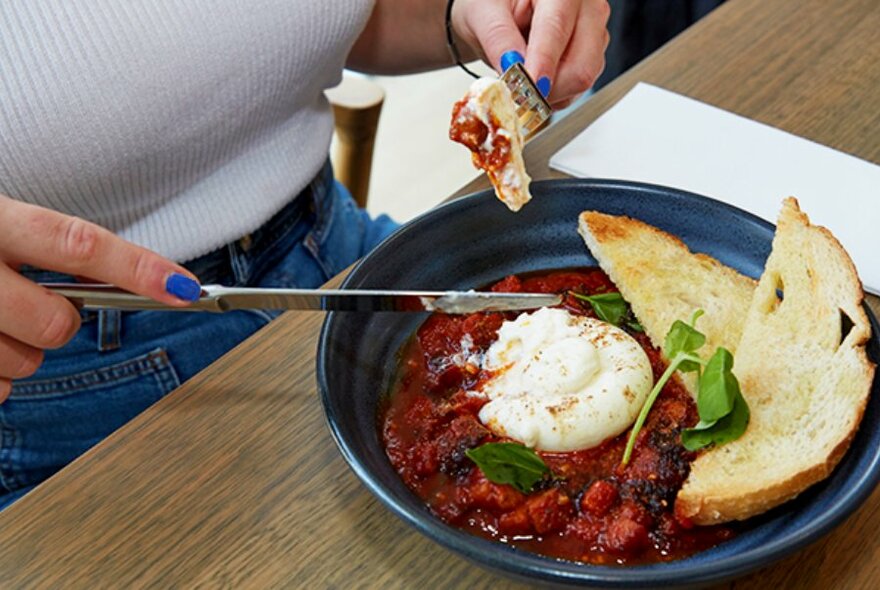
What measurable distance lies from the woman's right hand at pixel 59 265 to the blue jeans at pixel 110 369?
328 millimetres

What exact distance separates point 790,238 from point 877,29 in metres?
1.01

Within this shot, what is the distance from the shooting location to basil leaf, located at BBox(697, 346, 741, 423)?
0.97 m

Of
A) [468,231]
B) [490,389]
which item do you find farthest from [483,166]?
[490,389]

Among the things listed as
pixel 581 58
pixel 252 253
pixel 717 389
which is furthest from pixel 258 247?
pixel 717 389

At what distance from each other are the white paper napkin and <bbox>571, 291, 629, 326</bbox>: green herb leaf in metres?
0.36

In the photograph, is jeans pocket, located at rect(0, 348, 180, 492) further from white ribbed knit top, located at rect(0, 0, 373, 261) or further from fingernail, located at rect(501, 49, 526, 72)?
fingernail, located at rect(501, 49, 526, 72)

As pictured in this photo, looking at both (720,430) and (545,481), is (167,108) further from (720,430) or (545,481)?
(720,430)

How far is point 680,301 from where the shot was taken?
1227 millimetres

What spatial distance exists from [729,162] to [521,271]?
47 centimetres

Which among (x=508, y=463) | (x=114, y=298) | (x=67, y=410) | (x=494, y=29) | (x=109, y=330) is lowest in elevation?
(x=67, y=410)

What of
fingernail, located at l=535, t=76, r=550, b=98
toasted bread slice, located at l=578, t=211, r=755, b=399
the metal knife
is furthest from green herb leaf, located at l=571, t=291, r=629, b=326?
fingernail, located at l=535, t=76, r=550, b=98

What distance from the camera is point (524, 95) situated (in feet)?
4.00

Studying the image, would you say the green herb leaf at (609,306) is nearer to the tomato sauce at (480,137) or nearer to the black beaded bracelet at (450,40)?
the tomato sauce at (480,137)

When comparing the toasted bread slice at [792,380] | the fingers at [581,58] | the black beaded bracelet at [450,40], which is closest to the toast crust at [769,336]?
the toasted bread slice at [792,380]
